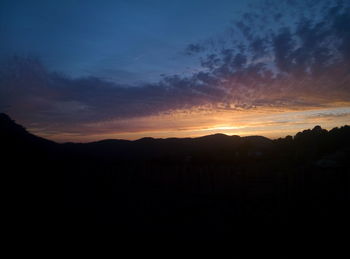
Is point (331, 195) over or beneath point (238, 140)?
beneath

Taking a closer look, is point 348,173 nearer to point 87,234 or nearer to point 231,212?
point 231,212

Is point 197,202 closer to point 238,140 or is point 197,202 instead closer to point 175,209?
point 175,209

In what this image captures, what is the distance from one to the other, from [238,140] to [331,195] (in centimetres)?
2816

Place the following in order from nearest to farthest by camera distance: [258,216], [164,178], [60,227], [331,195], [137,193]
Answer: [60,227], [258,216], [331,195], [137,193], [164,178]

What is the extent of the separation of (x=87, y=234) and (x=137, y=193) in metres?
4.51

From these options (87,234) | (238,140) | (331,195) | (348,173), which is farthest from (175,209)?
(238,140)

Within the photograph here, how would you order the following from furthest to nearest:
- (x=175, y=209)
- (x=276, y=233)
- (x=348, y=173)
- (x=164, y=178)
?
(x=164, y=178)
(x=348, y=173)
(x=175, y=209)
(x=276, y=233)

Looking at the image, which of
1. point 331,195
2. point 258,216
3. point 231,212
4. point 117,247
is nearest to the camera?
point 117,247

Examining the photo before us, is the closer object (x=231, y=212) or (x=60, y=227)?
(x=60, y=227)

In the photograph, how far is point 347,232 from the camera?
20.9 feet

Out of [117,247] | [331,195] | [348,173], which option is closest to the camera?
[117,247]

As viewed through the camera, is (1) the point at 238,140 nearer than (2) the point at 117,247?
No

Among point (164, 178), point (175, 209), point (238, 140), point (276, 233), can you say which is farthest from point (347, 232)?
point (238, 140)

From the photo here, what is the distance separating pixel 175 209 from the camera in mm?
9086
